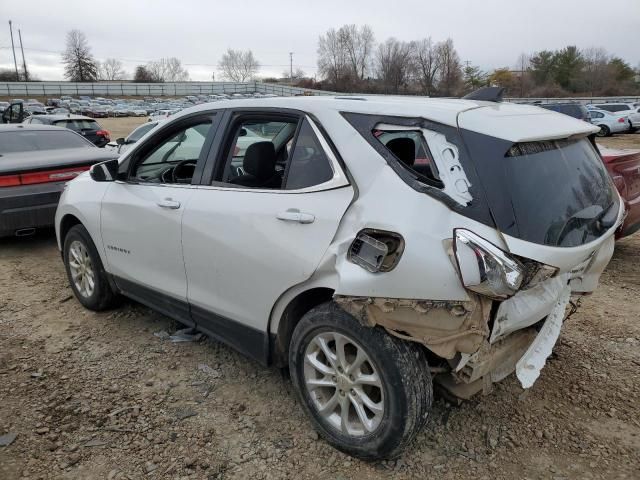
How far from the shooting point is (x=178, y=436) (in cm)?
282

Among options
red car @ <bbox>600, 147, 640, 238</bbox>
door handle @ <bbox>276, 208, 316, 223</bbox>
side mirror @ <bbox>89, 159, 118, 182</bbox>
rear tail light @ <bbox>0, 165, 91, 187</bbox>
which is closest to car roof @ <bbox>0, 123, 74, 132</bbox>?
rear tail light @ <bbox>0, 165, 91, 187</bbox>

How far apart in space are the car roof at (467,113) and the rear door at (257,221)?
4.5 inches

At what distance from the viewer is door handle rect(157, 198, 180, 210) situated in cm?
322

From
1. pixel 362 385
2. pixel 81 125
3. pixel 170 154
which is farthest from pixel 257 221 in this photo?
pixel 81 125

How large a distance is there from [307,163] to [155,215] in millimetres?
1268

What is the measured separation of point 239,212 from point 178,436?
4.16 feet

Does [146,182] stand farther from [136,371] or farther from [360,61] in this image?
[360,61]

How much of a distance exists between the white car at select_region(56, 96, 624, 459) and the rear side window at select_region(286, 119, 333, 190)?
11 mm

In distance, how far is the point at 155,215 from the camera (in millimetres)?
3395

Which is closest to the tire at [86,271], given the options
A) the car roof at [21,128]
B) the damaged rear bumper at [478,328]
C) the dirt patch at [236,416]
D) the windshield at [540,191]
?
the dirt patch at [236,416]

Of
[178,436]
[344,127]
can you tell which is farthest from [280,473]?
[344,127]

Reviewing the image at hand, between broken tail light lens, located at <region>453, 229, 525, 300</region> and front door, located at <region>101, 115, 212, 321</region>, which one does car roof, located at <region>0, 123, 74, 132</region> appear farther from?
broken tail light lens, located at <region>453, 229, 525, 300</region>

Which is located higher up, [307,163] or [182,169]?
[307,163]

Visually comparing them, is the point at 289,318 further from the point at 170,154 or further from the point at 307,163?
the point at 170,154
